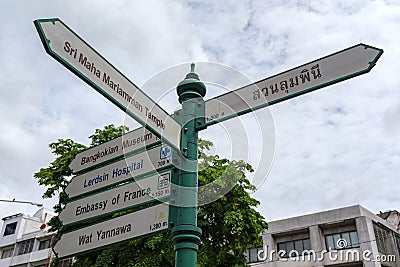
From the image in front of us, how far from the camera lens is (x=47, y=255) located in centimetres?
2711

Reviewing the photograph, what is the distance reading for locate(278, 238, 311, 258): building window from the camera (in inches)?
836

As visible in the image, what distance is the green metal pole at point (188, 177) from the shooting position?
255 centimetres

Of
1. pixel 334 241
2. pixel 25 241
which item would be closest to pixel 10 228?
pixel 25 241

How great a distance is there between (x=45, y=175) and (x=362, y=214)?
15604mm

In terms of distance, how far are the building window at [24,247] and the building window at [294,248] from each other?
56.5ft

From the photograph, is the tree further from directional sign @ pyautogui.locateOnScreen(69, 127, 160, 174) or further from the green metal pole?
the green metal pole

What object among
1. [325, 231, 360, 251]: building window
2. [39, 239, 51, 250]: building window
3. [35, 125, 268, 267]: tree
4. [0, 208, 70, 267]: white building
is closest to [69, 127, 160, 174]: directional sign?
[35, 125, 268, 267]: tree

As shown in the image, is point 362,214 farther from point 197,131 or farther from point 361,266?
point 197,131

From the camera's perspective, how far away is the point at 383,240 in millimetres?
20422

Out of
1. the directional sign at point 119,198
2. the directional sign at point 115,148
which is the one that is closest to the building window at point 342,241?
the directional sign at point 115,148

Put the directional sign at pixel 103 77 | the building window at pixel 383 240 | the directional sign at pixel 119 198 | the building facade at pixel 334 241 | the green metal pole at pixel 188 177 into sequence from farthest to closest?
the building window at pixel 383 240 < the building facade at pixel 334 241 < the directional sign at pixel 119 198 < the green metal pole at pixel 188 177 < the directional sign at pixel 103 77

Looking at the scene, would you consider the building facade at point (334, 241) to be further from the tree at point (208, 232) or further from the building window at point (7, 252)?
the building window at point (7, 252)

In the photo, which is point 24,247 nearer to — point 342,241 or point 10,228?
point 10,228

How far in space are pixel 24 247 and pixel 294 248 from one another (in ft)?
62.1
